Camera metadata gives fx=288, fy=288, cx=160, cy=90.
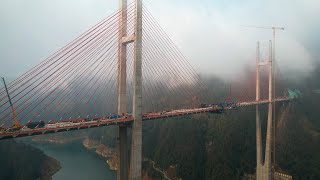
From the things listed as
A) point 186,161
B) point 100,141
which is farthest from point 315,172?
point 100,141

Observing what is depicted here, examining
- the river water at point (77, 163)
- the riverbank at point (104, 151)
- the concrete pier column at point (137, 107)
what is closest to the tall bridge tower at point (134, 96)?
the concrete pier column at point (137, 107)

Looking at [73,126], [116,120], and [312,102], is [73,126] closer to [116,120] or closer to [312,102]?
[116,120]

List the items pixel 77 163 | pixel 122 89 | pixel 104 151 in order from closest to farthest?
1. pixel 122 89
2. pixel 77 163
3. pixel 104 151

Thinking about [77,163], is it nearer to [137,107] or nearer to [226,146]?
[226,146]

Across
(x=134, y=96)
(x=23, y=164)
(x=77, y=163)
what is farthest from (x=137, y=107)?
(x=77, y=163)

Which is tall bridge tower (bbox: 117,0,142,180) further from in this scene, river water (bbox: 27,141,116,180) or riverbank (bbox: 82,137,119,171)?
riverbank (bbox: 82,137,119,171)

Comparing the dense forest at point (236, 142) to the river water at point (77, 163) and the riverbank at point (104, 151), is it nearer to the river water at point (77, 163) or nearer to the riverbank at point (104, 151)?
the riverbank at point (104, 151)
